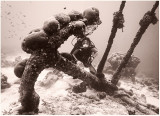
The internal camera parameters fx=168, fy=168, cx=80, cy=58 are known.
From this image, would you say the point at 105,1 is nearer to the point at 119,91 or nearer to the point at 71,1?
the point at 71,1

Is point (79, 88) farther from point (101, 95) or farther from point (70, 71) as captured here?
point (70, 71)

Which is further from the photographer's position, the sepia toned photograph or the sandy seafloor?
the sandy seafloor

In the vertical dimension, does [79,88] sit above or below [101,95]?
above

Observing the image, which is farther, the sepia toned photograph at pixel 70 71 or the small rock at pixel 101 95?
the small rock at pixel 101 95

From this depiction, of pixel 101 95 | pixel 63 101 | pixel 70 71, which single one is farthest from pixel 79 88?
pixel 70 71

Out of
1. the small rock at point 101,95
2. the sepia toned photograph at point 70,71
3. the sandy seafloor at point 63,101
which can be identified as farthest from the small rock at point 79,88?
the small rock at point 101,95

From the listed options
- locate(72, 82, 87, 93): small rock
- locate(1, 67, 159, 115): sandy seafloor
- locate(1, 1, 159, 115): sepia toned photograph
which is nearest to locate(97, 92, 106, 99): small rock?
locate(1, 1, 159, 115): sepia toned photograph

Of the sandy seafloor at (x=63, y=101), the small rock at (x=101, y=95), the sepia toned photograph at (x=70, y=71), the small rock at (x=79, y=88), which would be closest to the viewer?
the sepia toned photograph at (x=70, y=71)

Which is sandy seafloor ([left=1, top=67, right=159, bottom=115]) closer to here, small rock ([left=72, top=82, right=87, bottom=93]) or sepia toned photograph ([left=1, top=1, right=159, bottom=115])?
sepia toned photograph ([left=1, top=1, right=159, bottom=115])

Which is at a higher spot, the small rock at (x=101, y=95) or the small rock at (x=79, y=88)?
the small rock at (x=79, y=88)

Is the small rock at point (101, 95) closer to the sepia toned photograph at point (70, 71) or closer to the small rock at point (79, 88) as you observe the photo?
the sepia toned photograph at point (70, 71)

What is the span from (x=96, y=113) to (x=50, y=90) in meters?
2.55

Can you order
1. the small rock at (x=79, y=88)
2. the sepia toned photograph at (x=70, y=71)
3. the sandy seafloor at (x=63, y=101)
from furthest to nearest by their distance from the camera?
1. the small rock at (x=79, y=88)
2. the sandy seafloor at (x=63, y=101)
3. the sepia toned photograph at (x=70, y=71)

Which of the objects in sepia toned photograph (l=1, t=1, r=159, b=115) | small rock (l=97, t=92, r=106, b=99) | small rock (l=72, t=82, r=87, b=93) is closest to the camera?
sepia toned photograph (l=1, t=1, r=159, b=115)
